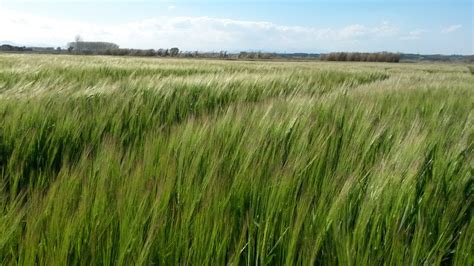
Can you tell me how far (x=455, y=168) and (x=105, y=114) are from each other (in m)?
1.64

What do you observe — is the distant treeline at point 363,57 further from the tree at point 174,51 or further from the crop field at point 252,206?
the crop field at point 252,206

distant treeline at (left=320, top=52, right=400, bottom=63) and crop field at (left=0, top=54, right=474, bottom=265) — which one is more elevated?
crop field at (left=0, top=54, right=474, bottom=265)

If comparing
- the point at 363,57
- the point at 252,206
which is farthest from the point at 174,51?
the point at 252,206

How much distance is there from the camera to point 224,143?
1372mm

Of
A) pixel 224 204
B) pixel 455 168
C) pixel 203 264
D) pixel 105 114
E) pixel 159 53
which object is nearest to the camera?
pixel 203 264

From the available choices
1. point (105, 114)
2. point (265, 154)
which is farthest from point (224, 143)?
point (105, 114)

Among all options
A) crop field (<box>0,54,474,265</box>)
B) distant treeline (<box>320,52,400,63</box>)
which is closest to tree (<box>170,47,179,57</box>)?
distant treeline (<box>320,52,400,63</box>)

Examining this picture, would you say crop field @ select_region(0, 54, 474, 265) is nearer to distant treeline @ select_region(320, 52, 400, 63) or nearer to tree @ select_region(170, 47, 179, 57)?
distant treeline @ select_region(320, 52, 400, 63)

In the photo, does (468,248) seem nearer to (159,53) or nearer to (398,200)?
(398,200)

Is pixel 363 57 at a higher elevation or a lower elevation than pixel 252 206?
lower

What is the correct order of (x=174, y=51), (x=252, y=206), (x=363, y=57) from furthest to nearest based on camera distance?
(x=174, y=51) < (x=363, y=57) < (x=252, y=206)

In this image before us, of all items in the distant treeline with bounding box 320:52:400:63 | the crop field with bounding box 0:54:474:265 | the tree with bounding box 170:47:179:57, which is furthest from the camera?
the tree with bounding box 170:47:179:57

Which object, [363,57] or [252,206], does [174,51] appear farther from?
[252,206]

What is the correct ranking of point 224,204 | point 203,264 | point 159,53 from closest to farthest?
point 203,264 → point 224,204 → point 159,53
